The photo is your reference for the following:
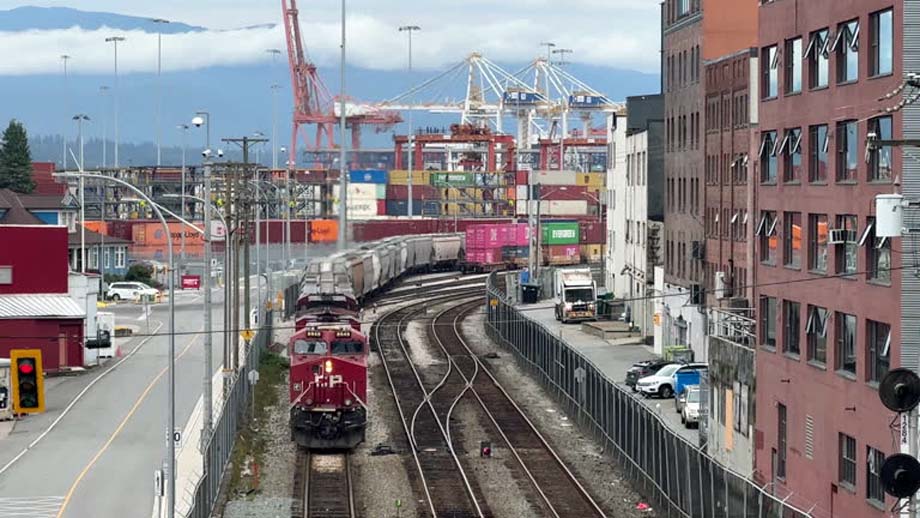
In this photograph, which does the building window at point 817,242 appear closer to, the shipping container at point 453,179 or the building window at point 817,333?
the building window at point 817,333

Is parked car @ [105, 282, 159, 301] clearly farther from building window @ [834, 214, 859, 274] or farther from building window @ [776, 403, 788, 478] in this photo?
building window @ [834, 214, 859, 274]

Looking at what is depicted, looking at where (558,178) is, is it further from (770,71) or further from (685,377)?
(770,71)

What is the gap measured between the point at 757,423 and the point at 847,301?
6863 millimetres

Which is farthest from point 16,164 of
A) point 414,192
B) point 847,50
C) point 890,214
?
point 890,214

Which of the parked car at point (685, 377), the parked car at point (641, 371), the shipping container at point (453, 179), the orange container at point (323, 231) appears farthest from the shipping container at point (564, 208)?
the parked car at point (685, 377)

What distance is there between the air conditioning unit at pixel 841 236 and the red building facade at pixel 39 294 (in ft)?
129

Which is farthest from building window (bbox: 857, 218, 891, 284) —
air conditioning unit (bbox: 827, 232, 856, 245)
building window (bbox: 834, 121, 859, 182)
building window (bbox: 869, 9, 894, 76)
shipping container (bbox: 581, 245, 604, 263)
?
shipping container (bbox: 581, 245, 604, 263)

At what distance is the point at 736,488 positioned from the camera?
96.0 ft

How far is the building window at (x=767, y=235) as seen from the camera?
1468 inches

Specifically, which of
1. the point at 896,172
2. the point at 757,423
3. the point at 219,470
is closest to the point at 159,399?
the point at 219,470

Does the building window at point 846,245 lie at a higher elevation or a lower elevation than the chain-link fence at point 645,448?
higher

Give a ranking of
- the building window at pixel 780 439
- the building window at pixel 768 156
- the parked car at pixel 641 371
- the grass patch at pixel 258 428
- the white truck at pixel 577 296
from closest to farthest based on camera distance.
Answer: the building window at pixel 780 439 < the building window at pixel 768 156 < the grass patch at pixel 258 428 < the parked car at pixel 641 371 < the white truck at pixel 577 296

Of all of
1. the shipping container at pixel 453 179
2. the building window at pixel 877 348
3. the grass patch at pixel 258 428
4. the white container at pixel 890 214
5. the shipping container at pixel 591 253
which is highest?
the shipping container at pixel 453 179

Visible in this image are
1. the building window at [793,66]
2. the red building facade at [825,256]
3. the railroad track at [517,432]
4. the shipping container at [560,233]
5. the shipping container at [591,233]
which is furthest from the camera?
the shipping container at [591,233]
